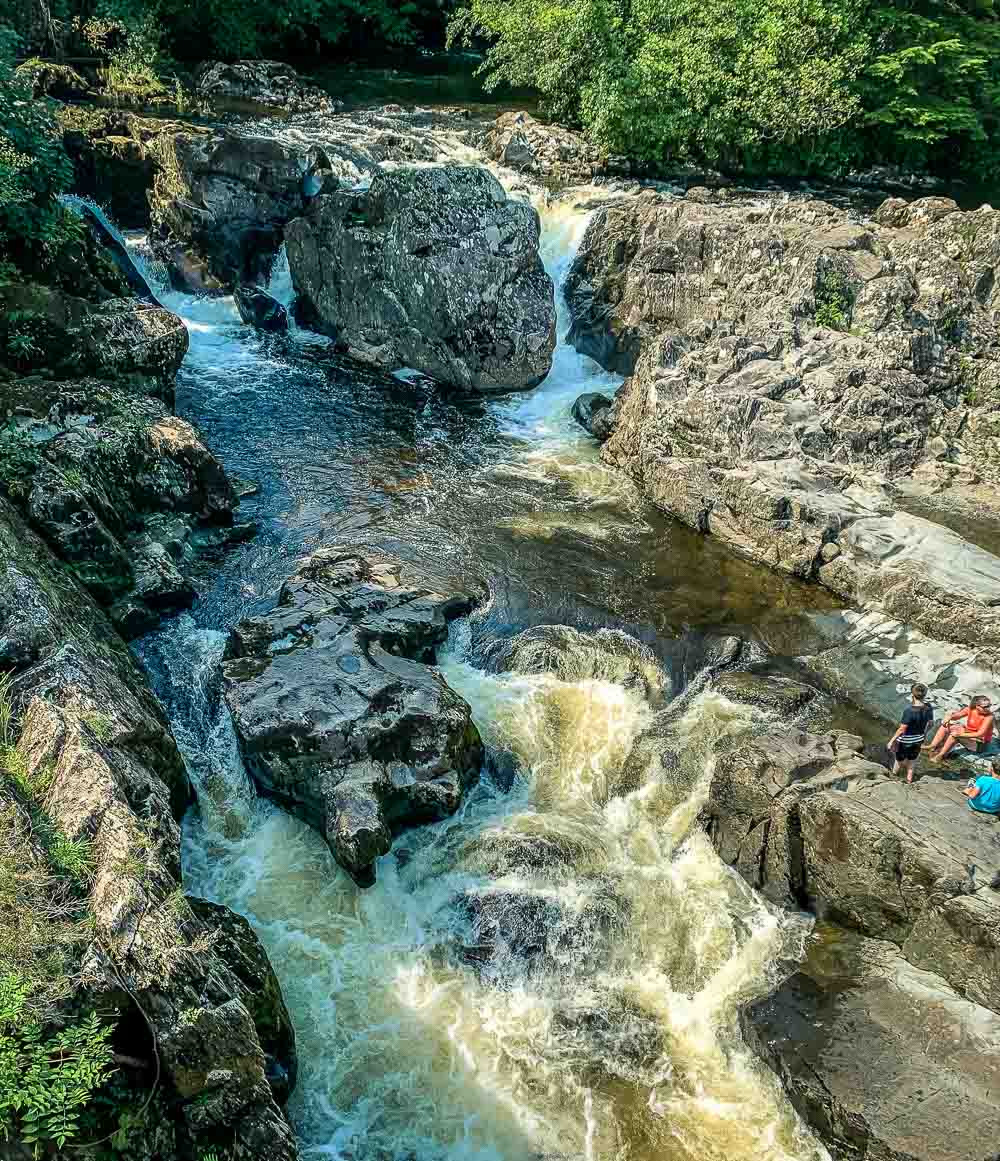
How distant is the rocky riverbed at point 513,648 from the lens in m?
9.45

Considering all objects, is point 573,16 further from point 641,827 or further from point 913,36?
point 641,827

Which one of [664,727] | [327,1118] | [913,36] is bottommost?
[327,1118]

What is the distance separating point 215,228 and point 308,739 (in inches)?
613

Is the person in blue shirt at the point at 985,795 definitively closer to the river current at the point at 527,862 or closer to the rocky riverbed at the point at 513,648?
the rocky riverbed at the point at 513,648

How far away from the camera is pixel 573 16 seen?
26594mm

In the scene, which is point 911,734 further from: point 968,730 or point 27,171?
point 27,171

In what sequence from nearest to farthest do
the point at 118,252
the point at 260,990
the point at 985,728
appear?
the point at 260,990, the point at 985,728, the point at 118,252

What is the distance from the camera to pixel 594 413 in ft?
65.8

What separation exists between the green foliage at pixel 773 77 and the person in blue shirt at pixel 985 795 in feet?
66.8

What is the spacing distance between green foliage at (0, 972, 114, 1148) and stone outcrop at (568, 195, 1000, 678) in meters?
12.0

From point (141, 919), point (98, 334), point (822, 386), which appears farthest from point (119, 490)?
point (822, 386)

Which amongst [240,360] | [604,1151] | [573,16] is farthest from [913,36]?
[604,1151]

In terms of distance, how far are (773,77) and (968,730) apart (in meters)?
20.2

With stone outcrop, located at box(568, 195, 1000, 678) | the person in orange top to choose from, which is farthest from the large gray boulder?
the person in orange top
